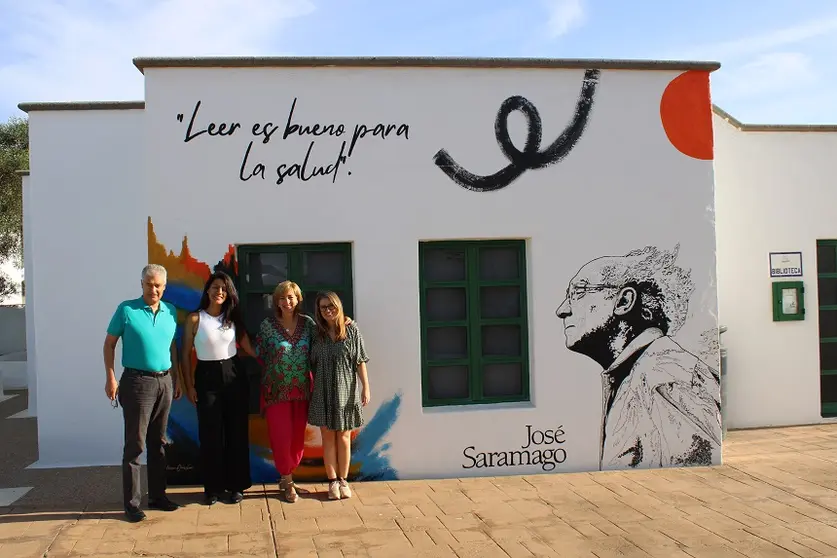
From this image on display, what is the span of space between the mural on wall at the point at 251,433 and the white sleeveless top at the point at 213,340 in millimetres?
461

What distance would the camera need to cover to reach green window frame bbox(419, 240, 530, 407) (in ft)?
21.9

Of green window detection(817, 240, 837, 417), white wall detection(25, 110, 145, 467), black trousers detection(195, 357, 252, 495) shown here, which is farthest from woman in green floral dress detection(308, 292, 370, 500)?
green window detection(817, 240, 837, 417)

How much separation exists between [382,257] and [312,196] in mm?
777

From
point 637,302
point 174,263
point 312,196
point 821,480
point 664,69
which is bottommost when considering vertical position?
point 821,480

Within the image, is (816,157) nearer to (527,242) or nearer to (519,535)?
(527,242)

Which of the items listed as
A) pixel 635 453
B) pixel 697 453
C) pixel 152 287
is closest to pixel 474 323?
pixel 635 453

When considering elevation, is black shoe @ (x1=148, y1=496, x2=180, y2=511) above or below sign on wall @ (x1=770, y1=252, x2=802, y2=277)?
below

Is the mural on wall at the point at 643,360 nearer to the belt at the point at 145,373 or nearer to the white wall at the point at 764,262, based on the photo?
the white wall at the point at 764,262

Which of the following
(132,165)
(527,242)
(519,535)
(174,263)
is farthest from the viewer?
(132,165)

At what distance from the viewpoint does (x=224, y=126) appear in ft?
20.9

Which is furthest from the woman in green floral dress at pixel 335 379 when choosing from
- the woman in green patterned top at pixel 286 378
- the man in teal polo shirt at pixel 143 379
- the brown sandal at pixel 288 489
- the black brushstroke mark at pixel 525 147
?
the black brushstroke mark at pixel 525 147

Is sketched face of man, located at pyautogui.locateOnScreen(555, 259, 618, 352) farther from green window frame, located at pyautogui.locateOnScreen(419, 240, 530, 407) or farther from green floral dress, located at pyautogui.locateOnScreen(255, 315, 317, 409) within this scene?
green floral dress, located at pyautogui.locateOnScreen(255, 315, 317, 409)

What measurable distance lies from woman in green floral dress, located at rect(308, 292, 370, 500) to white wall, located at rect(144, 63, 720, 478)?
1.54ft

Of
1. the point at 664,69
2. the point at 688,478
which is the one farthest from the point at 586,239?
the point at 688,478
